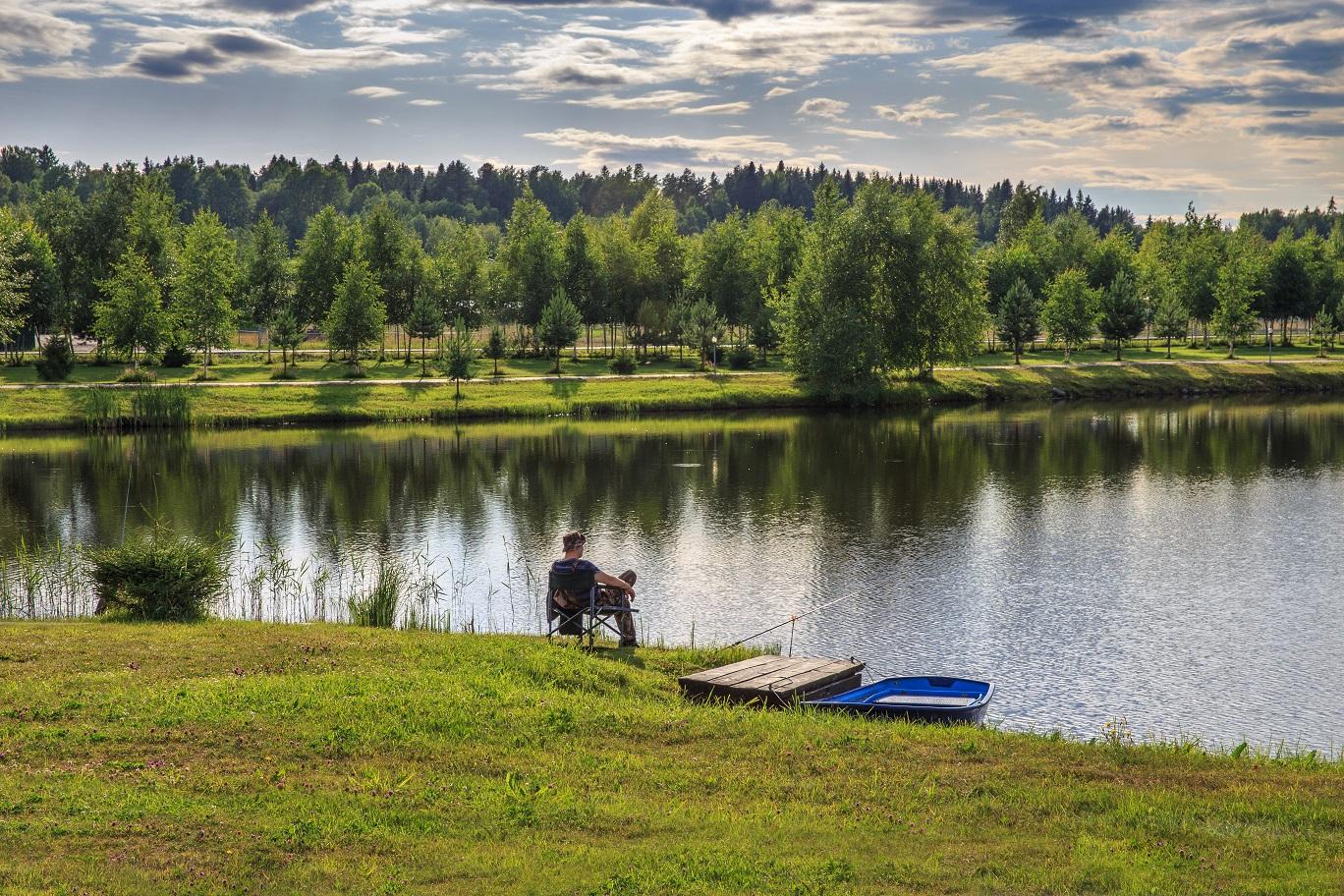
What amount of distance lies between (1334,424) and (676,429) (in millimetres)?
41529

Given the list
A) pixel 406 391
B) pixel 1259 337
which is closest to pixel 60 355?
pixel 406 391

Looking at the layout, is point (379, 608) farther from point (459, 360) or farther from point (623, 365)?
point (623, 365)

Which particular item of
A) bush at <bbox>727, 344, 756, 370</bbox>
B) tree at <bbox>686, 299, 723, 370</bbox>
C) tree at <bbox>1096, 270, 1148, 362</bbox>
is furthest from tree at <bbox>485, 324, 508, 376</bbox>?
tree at <bbox>1096, 270, 1148, 362</bbox>

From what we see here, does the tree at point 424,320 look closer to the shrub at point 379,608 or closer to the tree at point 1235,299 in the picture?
the shrub at point 379,608

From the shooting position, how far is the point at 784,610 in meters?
29.4

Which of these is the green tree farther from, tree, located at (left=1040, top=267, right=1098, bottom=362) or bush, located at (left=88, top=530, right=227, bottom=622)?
bush, located at (left=88, top=530, right=227, bottom=622)

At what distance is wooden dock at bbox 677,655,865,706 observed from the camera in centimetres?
1775

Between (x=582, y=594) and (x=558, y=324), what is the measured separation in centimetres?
7712

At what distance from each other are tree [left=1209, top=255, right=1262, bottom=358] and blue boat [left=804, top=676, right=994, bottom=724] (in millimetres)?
104145

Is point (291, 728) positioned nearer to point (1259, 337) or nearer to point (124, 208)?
point (124, 208)

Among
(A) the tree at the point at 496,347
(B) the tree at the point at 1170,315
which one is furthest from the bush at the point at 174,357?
(B) the tree at the point at 1170,315

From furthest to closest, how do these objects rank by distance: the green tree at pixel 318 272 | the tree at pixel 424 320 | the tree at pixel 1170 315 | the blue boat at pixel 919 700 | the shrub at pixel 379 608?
the tree at pixel 1170 315 < the green tree at pixel 318 272 < the tree at pixel 424 320 < the shrub at pixel 379 608 < the blue boat at pixel 919 700

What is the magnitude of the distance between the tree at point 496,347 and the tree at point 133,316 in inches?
963

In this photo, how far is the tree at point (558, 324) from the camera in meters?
96.3
